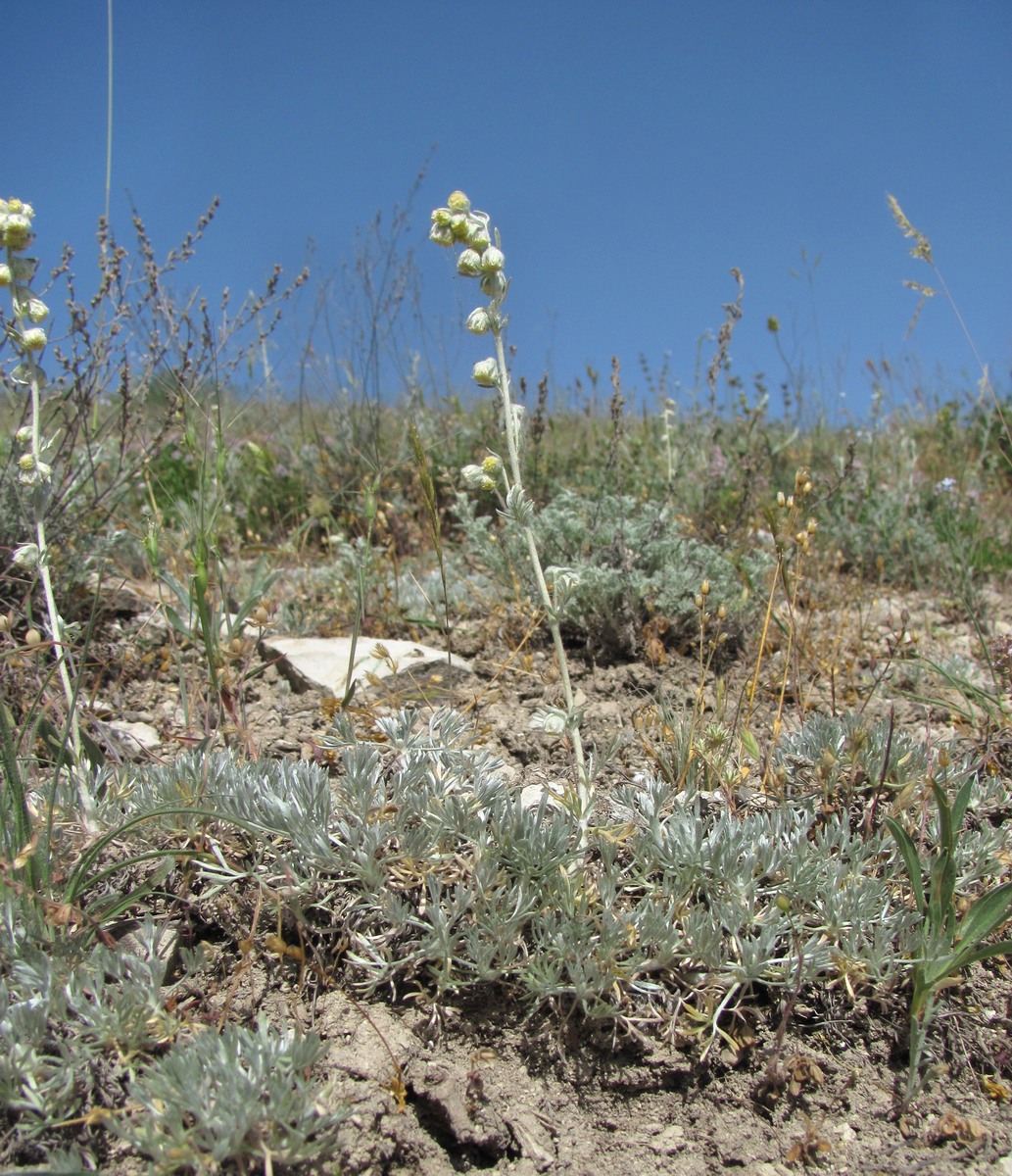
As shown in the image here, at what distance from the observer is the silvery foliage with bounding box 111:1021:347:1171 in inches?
56.0

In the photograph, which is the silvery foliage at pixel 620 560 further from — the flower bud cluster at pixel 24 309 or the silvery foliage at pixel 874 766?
the flower bud cluster at pixel 24 309

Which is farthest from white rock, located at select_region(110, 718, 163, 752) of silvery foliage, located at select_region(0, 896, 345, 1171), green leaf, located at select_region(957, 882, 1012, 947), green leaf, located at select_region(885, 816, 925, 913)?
green leaf, located at select_region(957, 882, 1012, 947)

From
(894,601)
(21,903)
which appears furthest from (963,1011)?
(894,601)

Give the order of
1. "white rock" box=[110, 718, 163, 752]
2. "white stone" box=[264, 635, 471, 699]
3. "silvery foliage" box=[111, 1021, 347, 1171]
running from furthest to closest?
"white stone" box=[264, 635, 471, 699], "white rock" box=[110, 718, 163, 752], "silvery foliage" box=[111, 1021, 347, 1171]

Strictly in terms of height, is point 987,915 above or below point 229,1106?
above

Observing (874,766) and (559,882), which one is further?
(874,766)

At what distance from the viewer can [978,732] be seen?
273 centimetres

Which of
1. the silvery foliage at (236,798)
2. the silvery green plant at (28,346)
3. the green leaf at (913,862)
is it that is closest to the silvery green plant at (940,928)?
the green leaf at (913,862)

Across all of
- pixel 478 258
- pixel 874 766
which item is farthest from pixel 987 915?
pixel 478 258

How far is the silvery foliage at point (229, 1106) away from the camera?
4.66 feet

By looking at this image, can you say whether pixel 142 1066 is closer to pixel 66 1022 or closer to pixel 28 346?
pixel 66 1022

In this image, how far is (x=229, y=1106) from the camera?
56.9 inches

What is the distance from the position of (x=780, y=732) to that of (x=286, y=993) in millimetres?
1788

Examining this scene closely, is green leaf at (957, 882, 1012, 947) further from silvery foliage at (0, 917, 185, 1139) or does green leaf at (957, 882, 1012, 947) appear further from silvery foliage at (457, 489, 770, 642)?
silvery foliage at (0, 917, 185, 1139)
